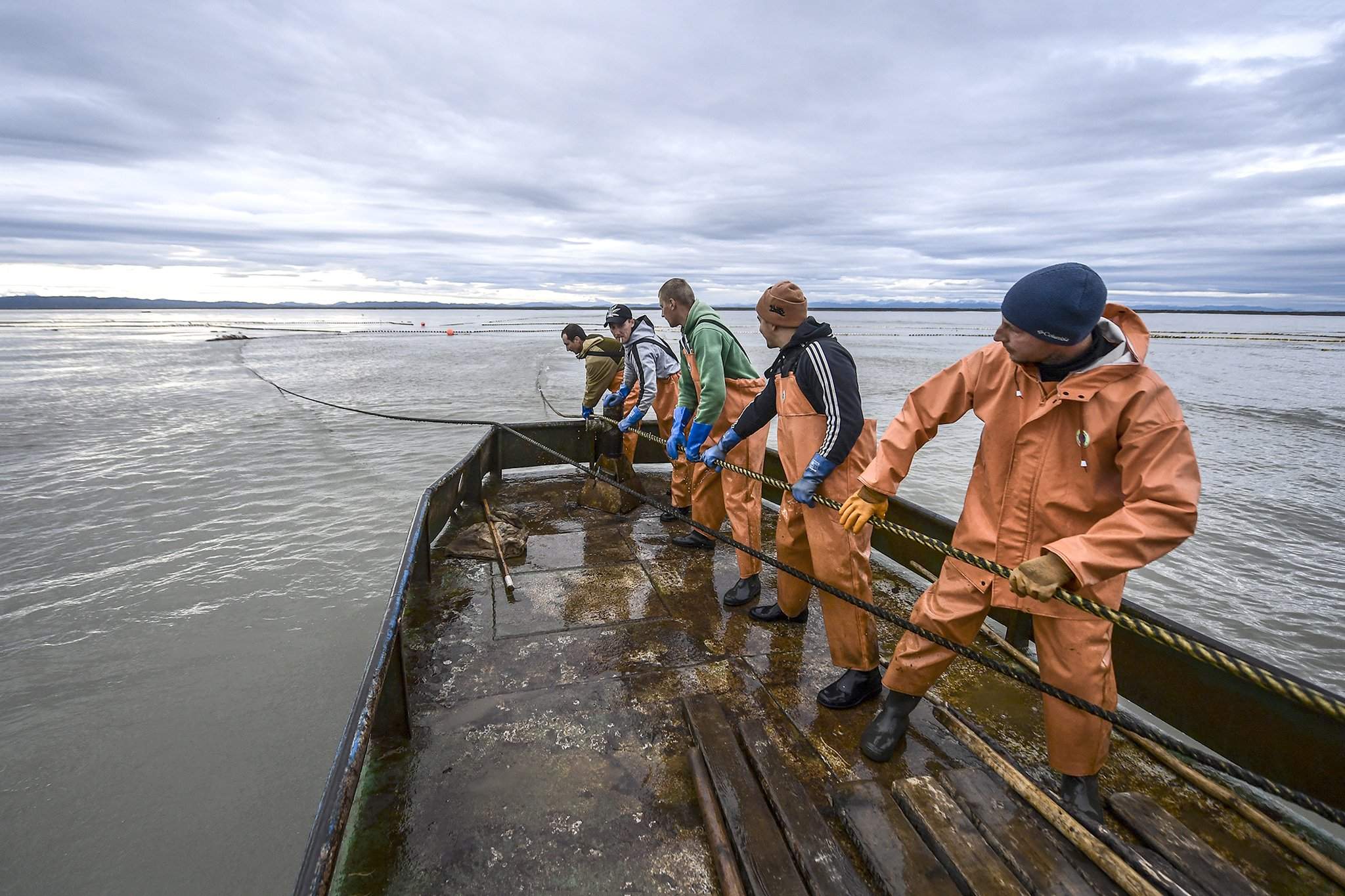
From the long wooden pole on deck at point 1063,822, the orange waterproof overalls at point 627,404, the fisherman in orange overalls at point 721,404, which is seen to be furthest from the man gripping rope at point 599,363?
the long wooden pole on deck at point 1063,822

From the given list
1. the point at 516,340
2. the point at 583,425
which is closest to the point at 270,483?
the point at 583,425

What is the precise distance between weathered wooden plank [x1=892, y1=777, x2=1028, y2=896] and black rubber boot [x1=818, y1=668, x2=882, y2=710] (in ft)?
2.64

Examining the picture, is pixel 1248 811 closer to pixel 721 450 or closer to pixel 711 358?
pixel 721 450

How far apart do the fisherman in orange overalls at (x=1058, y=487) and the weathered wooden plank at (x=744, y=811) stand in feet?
2.29

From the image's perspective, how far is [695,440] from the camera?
441cm

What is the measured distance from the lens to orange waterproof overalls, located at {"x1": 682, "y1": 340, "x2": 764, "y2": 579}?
4.35 metres

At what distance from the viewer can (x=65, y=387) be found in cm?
2055

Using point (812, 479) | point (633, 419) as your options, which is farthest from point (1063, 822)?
point (633, 419)

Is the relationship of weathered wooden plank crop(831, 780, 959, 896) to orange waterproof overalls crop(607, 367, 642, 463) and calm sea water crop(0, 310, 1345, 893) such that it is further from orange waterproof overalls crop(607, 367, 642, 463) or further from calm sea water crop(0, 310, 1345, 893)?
orange waterproof overalls crop(607, 367, 642, 463)

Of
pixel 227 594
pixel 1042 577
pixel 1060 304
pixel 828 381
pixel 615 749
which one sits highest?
pixel 1060 304

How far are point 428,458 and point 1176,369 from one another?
3605 cm

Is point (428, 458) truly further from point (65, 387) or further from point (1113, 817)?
point (65, 387)

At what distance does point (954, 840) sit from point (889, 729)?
2.33 ft

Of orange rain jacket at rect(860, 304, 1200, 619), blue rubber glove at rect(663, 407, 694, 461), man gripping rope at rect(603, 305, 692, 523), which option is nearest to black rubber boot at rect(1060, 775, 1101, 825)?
orange rain jacket at rect(860, 304, 1200, 619)
